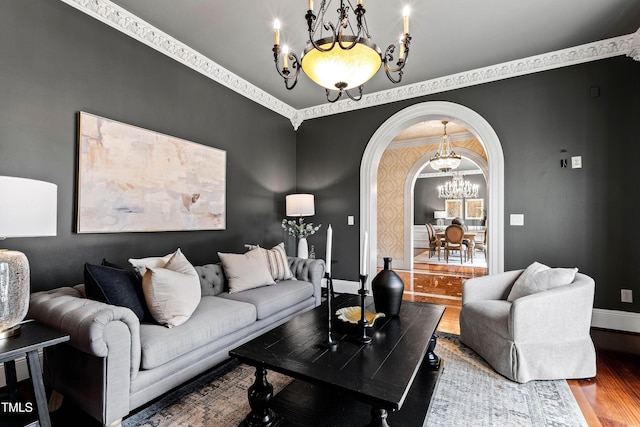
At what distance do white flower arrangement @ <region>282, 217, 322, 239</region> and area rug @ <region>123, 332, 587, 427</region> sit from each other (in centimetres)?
238

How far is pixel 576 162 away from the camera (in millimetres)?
3314

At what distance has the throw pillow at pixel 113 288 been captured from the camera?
188 cm

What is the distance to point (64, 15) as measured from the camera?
2.37 metres

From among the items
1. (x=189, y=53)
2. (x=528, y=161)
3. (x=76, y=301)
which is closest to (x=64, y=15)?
(x=189, y=53)

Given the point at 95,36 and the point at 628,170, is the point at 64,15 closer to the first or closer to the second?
the point at 95,36

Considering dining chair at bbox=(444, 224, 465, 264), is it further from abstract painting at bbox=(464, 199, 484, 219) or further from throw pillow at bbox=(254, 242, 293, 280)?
throw pillow at bbox=(254, 242, 293, 280)

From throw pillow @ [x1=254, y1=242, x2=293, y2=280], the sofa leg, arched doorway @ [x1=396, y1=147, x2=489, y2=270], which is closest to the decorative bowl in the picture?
throw pillow @ [x1=254, y1=242, x2=293, y2=280]

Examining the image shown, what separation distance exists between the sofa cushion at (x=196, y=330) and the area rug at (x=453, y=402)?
310 mm

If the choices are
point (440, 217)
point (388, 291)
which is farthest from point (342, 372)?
point (440, 217)

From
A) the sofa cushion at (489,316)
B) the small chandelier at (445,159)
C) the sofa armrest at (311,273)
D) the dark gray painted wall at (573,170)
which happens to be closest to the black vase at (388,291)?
the sofa cushion at (489,316)

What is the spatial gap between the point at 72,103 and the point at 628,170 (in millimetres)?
5154

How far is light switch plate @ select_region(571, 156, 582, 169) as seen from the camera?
10.8ft

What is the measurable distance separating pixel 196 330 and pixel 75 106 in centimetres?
202

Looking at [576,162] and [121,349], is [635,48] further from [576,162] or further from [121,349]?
[121,349]
